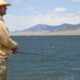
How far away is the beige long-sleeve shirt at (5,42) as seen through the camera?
780 centimetres

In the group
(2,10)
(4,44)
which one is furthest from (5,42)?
(2,10)

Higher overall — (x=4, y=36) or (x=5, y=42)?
(x=4, y=36)

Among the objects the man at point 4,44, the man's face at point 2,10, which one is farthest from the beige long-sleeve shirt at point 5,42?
the man's face at point 2,10

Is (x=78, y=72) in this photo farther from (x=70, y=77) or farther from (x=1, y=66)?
(x=1, y=66)

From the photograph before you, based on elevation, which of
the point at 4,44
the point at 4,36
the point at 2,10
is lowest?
the point at 4,44

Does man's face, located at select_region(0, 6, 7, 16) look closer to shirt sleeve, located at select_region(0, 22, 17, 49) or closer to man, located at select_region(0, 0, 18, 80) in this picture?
man, located at select_region(0, 0, 18, 80)

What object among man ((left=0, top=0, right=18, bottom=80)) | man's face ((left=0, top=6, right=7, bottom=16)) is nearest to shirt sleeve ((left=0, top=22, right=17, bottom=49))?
man ((left=0, top=0, right=18, bottom=80))

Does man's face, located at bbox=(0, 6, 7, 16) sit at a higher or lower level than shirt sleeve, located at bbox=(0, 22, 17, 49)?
higher

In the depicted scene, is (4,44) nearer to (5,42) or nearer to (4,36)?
(5,42)

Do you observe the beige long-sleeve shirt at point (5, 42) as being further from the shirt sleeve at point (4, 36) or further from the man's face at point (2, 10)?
the man's face at point (2, 10)

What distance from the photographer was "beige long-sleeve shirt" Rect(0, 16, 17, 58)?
7801mm

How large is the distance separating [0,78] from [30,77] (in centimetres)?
2314

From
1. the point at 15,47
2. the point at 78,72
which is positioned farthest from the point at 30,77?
the point at 15,47

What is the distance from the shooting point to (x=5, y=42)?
784 centimetres
